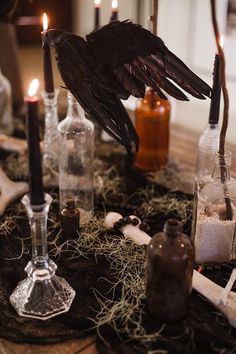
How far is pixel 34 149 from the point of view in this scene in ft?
2.36

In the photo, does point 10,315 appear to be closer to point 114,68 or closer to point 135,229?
point 135,229

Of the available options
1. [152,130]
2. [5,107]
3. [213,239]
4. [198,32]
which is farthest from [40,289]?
[198,32]

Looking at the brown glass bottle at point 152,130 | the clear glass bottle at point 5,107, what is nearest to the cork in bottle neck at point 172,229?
the brown glass bottle at point 152,130

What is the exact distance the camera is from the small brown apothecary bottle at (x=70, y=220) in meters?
1.00

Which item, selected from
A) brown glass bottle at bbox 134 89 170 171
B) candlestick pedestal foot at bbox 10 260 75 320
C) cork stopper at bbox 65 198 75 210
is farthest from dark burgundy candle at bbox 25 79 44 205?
brown glass bottle at bbox 134 89 170 171

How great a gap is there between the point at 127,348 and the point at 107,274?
0.19 m

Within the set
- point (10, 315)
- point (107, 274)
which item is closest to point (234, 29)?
point (107, 274)

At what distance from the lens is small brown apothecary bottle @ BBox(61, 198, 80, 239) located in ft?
3.28

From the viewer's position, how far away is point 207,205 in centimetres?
93

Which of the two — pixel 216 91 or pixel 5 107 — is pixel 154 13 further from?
pixel 5 107

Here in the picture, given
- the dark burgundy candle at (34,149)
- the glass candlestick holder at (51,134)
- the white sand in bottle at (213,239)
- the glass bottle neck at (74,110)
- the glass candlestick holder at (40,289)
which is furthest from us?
the glass candlestick holder at (51,134)

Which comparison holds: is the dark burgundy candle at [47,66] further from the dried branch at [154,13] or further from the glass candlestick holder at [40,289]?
the glass candlestick holder at [40,289]

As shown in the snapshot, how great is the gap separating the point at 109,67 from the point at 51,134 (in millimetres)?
459

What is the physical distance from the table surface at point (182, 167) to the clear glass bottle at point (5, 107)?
0.49m
